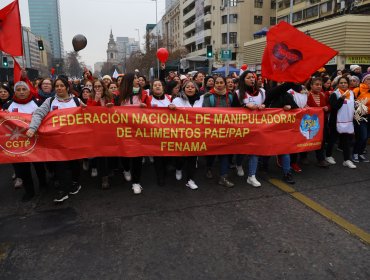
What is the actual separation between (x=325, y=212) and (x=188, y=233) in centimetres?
173

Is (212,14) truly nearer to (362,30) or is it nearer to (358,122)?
(362,30)

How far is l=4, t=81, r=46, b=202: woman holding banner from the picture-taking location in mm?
4677

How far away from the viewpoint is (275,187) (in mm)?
4977

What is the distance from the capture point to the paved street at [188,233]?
115 inches

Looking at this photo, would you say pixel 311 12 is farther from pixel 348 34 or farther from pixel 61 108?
pixel 61 108

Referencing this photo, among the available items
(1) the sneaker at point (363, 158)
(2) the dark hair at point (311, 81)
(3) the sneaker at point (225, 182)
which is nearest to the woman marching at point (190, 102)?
(3) the sneaker at point (225, 182)

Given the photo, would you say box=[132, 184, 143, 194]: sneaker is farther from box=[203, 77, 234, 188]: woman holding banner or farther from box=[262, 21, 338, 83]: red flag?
box=[262, 21, 338, 83]: red flag

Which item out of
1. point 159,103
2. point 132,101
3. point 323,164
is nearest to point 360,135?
point 323,164

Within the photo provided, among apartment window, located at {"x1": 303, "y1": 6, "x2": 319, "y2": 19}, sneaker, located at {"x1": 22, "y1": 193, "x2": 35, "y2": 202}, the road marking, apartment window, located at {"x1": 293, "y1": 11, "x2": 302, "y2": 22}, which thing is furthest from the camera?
apartment window, located at {"x1": 293, "y1": 11, "x2": 302, "y2": 22}

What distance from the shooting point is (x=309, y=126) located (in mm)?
5500

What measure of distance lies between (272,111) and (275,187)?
3.91ft

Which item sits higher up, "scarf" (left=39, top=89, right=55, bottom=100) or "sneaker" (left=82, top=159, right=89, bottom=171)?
"scarf" (left=39, top=89, right=55, bottom=100)

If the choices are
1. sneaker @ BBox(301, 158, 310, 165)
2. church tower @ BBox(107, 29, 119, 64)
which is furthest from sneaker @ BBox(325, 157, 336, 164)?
church tower @ BBox(107, 29, 119, 64)

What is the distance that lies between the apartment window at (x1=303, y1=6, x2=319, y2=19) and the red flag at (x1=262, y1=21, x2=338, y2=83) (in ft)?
125
